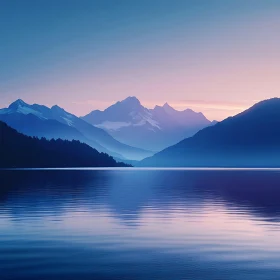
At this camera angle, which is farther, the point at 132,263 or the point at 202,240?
the point at 202,240

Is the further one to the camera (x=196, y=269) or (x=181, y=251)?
(x=181, y=251)

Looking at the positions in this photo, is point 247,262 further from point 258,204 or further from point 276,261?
point 258,204

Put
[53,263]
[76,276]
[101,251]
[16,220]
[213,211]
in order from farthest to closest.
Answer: [213,211]
[16,220]
[101,251]
[53,263]
[76,276]

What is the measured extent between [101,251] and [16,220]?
1949 centimetres

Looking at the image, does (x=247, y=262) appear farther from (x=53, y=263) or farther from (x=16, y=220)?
(x=16, y=220)

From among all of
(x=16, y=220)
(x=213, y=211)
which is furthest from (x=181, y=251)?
(x=213, y=211)

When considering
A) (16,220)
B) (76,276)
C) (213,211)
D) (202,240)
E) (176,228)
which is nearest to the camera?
(76,276)

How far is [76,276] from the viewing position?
26594mm

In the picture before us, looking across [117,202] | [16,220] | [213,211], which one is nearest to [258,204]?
[213,211]

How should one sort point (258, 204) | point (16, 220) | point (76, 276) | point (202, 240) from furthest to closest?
1. point (258, 204)
2. point (16, 220)
3. point (202, 240)
4. point (76, 276)

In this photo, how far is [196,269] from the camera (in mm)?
28188

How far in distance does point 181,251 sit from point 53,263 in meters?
8.50

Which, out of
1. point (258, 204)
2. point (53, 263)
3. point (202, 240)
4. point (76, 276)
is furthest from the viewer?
point (258, 204)

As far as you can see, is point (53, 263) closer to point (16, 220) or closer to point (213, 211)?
point (16, 220)
